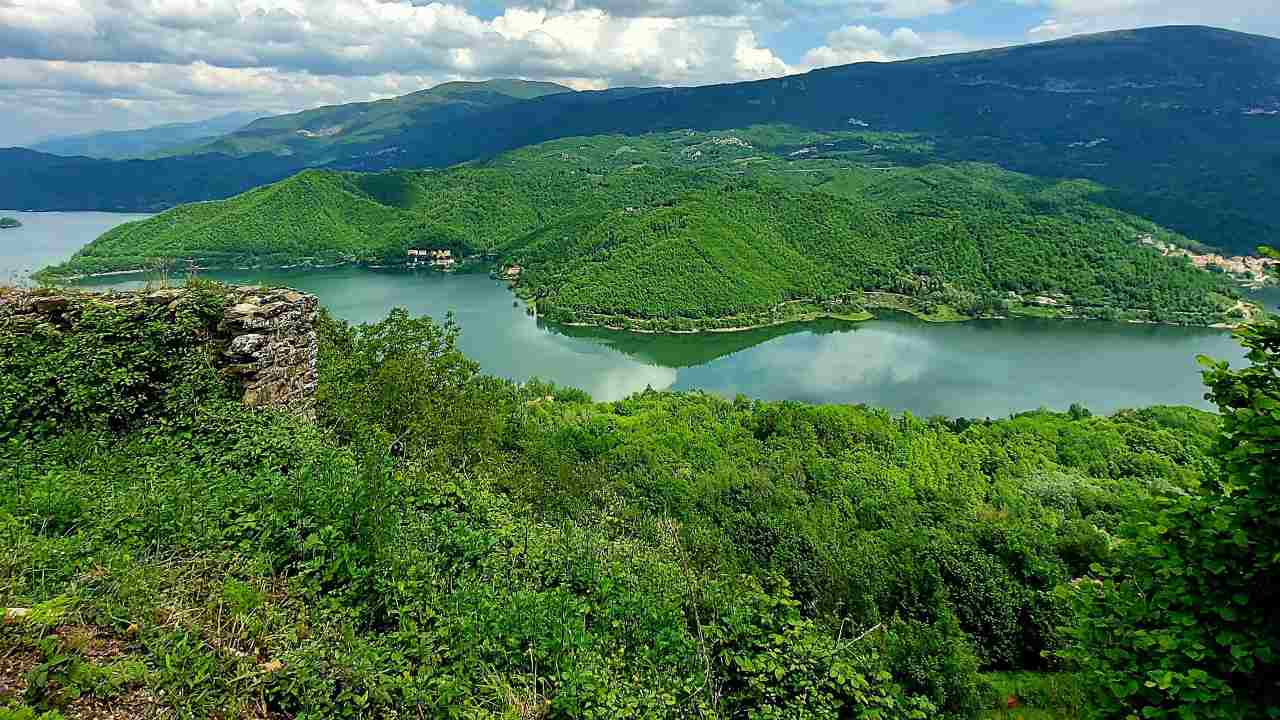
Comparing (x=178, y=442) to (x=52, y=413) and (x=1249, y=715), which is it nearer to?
(x=52, y=413)

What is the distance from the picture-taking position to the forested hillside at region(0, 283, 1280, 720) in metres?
3.81

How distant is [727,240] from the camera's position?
260 ft

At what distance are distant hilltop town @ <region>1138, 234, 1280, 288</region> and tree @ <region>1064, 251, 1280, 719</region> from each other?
334ft

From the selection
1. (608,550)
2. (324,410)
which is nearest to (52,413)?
(324,410)

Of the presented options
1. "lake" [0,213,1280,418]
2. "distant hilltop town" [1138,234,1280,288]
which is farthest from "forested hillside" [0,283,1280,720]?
"distant hilltop town" [1138,234,1280,288]

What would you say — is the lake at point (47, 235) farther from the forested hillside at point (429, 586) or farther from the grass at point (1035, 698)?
the grass at point (1035, 698)

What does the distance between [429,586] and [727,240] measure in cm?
7703

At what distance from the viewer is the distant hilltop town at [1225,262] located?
78.4 m

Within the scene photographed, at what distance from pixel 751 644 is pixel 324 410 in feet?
22.0

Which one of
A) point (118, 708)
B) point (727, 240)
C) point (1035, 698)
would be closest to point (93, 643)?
point (118, 708)

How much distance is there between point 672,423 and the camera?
29.1m

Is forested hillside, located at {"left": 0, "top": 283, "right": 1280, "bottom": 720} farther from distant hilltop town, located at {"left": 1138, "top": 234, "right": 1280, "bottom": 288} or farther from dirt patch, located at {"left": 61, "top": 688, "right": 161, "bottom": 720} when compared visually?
distant hilltop town, located at {"left": 1138, "top": 234, "right": 1280, "bottom": 288}

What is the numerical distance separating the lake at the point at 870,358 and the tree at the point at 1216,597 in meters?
39.9

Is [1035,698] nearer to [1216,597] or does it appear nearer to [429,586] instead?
[1216,597]
